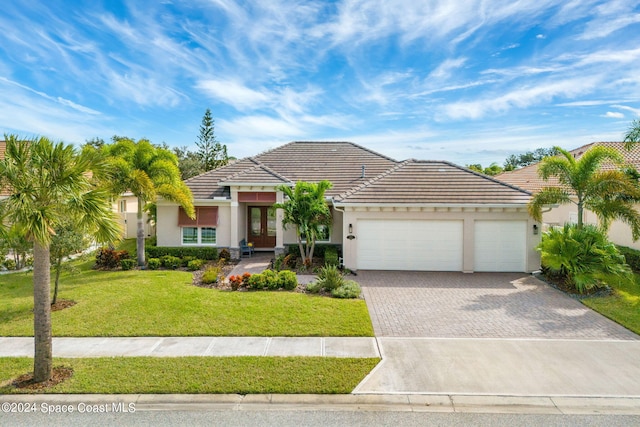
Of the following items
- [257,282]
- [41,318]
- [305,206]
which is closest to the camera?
[41,318]

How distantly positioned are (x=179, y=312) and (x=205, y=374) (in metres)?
4.07

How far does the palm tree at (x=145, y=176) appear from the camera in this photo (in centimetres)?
1606

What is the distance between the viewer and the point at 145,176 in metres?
16.3

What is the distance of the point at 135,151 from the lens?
16.8 m

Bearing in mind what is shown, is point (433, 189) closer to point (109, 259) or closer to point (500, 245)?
point (500, 245)

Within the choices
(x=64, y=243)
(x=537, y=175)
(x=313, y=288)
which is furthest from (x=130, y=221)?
(x=537, y=175)

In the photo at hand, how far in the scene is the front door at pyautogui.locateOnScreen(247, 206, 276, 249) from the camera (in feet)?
68.6

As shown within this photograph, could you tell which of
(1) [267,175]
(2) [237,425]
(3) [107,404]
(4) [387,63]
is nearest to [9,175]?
(3) [107,404]

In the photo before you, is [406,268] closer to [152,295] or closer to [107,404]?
[152,295]

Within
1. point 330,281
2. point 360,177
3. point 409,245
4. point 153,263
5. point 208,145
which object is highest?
point 208,145

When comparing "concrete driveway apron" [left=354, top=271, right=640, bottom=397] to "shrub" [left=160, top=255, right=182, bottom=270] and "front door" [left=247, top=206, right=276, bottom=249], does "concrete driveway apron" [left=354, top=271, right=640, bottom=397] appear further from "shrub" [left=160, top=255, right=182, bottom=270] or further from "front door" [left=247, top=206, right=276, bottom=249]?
"shrub" [left=160, top=255, right=182, bottom=270]

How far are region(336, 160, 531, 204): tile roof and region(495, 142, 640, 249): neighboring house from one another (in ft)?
6.97

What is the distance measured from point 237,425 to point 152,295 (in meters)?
7.95

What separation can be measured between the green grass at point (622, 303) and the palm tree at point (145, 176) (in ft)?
55.0
